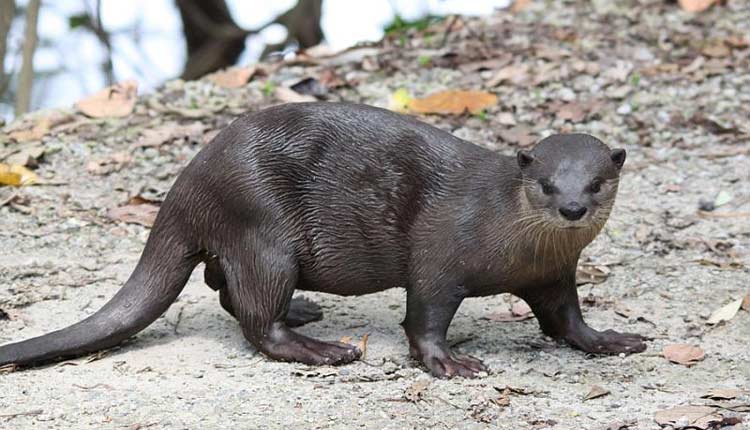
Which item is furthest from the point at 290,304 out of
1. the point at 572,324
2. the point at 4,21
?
the point at 4,21

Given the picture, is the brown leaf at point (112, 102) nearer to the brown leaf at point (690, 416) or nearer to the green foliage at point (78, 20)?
the green foliage at point (78, 20)

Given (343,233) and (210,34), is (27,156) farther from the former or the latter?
(210,34)

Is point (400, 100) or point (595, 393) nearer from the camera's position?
point (595, 393)

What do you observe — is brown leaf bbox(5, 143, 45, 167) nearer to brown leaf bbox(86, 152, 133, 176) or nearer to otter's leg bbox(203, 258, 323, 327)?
brown leaf bbox(86, 152, 133, 176)

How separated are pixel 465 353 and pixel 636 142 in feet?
7.89

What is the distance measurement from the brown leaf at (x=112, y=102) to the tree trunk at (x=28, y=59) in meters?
0.75

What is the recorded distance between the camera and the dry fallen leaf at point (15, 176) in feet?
18.5

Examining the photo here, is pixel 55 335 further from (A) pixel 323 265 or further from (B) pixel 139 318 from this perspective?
(A) pixel 323 265

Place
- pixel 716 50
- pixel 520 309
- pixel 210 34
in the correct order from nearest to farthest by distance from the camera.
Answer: pixel 520 309
pixel 716 50
pixel 210 34

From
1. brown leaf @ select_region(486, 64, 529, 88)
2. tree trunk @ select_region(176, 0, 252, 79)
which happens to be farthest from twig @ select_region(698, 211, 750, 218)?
tree trunk @ select_region(176, 0, 252, 79)

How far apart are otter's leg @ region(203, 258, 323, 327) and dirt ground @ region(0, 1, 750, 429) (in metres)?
0.08

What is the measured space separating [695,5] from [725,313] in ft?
12.5

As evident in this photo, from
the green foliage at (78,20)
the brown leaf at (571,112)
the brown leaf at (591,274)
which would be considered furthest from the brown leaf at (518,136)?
the green foliage at (78,20)

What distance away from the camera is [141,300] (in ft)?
13.4
